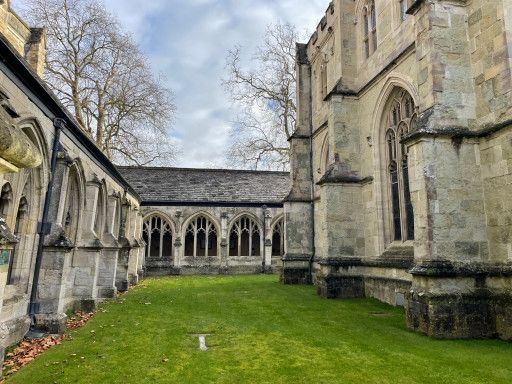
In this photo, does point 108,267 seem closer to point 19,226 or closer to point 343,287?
point 19,226

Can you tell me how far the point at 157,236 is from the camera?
77.5 feet

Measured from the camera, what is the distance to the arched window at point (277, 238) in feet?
80.6

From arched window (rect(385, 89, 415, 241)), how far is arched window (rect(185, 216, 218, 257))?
14.6 m

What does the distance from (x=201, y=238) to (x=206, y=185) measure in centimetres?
365

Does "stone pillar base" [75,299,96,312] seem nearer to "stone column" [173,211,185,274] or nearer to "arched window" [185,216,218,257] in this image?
"stone column" [173,211,185,274]

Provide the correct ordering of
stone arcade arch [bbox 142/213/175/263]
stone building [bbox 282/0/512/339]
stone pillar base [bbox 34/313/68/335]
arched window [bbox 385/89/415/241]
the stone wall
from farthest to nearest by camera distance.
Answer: stone arcade arch [bbox 142/213/175/263], the stone wall, arched window [bbox 385/89/415/241], stone pillar base [bbox 34/313/68/335], stone building [bbox 282/0/512/339]

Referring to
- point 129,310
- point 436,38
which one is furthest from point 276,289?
point 436,38

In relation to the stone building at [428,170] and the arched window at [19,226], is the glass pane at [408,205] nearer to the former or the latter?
the stone building at [428,170]

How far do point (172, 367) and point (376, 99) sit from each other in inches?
368

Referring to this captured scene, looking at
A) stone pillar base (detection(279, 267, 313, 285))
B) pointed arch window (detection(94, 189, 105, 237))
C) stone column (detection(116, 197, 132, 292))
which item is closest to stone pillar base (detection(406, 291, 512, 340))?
stone pillar base (detection(279, 267, 313, 285))

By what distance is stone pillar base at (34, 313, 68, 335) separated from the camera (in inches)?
281

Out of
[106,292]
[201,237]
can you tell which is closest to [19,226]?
[106,292]

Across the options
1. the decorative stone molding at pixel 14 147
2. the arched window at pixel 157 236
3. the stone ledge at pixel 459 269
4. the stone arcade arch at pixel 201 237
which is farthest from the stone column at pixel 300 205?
the decorative stone molding at pixel 14 147

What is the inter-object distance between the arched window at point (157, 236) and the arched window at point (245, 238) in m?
4.04
